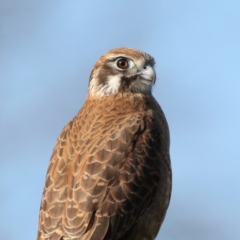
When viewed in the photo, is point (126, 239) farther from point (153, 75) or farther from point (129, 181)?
point (153, 75)

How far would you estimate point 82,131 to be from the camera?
10.4 m

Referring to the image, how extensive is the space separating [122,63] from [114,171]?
159cm

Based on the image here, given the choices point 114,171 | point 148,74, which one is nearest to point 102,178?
point 114,171

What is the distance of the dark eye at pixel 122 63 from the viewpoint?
1102 centimetres

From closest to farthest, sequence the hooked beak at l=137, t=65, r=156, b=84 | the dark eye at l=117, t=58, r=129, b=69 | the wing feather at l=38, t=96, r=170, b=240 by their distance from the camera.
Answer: the wing feather at l=38, t=96, r=170, b=240, the hooked beak at l=137, t=65, r=156, b=84, the dark eye at l=117, t=58, r=129, b=69

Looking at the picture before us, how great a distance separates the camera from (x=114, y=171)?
986 centimetres

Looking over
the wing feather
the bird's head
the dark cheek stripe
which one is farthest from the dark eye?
the wing feather

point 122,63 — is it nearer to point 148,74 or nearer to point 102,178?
point 148,74

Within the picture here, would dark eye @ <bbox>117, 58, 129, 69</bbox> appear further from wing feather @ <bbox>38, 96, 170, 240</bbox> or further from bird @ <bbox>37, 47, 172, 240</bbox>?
wing feather @ <bbox>38, 96, 170, 240</bbox>

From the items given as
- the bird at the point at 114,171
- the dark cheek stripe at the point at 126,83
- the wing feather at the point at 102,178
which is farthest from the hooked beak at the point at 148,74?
the wing feather at the point at 102,178

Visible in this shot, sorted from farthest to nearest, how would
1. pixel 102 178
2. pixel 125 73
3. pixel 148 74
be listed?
pixel 125 73 < pixel 148 74 < pixel 102 178

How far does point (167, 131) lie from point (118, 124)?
0.64 meters

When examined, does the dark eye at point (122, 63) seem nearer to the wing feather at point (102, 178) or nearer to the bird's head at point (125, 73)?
the bird's head at point (125, 73)

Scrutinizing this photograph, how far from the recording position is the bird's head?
10953 millimetres
